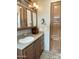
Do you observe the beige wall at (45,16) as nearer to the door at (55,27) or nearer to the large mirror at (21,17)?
the door at (55,27)

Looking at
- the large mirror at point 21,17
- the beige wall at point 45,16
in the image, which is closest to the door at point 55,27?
the beige wall at point 45,16

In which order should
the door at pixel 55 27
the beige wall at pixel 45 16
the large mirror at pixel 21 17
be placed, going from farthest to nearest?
1. the beige wall at pixel 45 16
2. the door at pixel 55 27
3. the large mirror at pixel 21 17

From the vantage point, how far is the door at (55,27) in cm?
429

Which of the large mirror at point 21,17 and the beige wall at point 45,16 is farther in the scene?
the beige wall at point 45,16

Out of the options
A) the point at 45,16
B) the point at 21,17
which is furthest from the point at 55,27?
the point at 21,17

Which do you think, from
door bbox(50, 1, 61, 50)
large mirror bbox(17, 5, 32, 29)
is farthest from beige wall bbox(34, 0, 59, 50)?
large mirror bbox(17, 5, 32, 29)

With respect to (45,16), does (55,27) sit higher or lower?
lower

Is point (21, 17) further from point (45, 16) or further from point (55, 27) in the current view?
point (55, 27)

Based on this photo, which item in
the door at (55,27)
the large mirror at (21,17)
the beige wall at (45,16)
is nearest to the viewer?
the large mirror at (21,17)

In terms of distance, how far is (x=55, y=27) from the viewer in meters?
4.39
